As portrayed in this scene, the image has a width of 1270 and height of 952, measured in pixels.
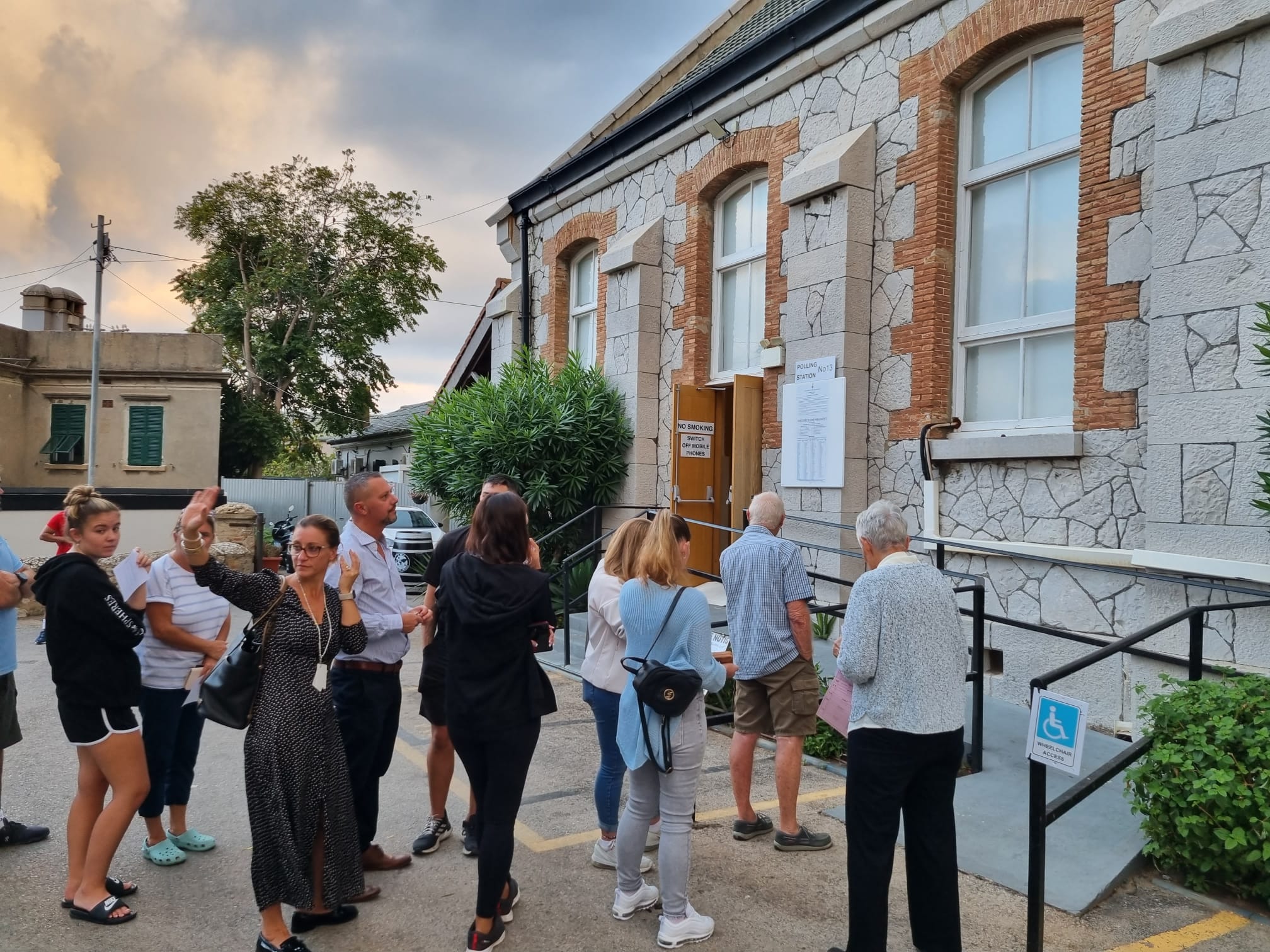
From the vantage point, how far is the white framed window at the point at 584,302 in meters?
13.8

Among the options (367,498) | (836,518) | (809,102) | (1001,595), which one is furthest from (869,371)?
(367,498)

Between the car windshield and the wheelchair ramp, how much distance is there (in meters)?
15.9

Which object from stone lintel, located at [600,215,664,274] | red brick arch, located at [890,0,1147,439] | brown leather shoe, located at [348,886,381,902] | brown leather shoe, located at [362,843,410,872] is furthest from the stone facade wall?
brown leather shoe, located at [348,886,381,902]

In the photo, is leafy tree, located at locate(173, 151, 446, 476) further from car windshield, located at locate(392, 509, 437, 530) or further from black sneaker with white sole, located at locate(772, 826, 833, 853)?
black sneaker with white sole, located at locate(772, 826, 833, 853)

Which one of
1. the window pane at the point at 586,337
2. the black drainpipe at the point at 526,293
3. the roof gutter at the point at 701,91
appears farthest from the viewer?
the black drainpipe at the point at 526,293

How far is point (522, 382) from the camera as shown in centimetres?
1191

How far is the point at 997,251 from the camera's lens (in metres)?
7.93

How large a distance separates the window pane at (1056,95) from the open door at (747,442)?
3.55 metres

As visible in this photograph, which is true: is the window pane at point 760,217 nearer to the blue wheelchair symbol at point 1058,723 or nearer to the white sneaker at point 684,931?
the blue wheelchair symbol at point 1058,723

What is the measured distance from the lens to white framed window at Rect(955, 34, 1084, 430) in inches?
289

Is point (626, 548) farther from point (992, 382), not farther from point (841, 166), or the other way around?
point (841, 166)

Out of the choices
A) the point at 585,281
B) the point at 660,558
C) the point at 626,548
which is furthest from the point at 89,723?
the point at 585,281

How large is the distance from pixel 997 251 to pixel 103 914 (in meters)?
7.70

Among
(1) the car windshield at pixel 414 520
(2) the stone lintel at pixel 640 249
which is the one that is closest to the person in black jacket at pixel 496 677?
(2) the stone lintel at pixel 640 249
